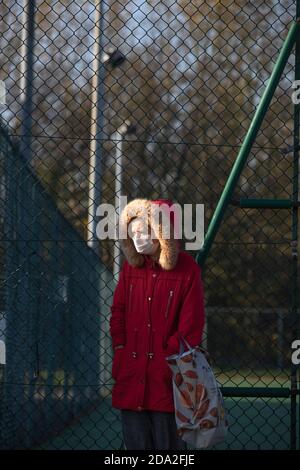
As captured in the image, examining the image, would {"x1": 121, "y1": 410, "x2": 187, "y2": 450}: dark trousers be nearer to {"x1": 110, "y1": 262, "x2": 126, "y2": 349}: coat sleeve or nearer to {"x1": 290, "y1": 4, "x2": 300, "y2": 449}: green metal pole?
{"x1": 110, "y1": 262, "x2": 126, "y2": 349}: coat sleeve

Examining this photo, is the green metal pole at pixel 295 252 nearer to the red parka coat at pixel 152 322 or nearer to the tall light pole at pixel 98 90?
the red parka coat at pixel 152 322

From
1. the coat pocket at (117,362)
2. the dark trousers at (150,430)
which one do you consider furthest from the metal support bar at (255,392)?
the coat pocket at (117,362)

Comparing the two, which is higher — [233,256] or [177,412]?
[233,256]

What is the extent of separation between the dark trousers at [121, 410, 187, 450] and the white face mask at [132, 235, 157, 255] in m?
0.84

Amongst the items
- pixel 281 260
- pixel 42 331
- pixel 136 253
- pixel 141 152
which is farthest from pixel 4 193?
pixel 281 260

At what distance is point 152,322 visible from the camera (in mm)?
5324

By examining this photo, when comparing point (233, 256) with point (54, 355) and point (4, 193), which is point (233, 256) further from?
point (4, 193)

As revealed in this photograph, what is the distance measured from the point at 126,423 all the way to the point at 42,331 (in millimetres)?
3579

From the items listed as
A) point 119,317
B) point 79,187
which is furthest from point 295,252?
point 79,187

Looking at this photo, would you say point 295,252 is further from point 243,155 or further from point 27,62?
point 27,62

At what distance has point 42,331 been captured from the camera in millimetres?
8836

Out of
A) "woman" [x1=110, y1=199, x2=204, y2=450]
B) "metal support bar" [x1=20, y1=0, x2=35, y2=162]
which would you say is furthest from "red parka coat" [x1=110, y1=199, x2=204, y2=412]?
"metal support bar" [x1=20, y1=0, x2=35, y2=162]

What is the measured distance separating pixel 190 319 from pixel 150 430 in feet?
2.08

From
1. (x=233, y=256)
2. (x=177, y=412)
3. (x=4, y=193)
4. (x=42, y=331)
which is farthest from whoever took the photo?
(x=233, y=256)
